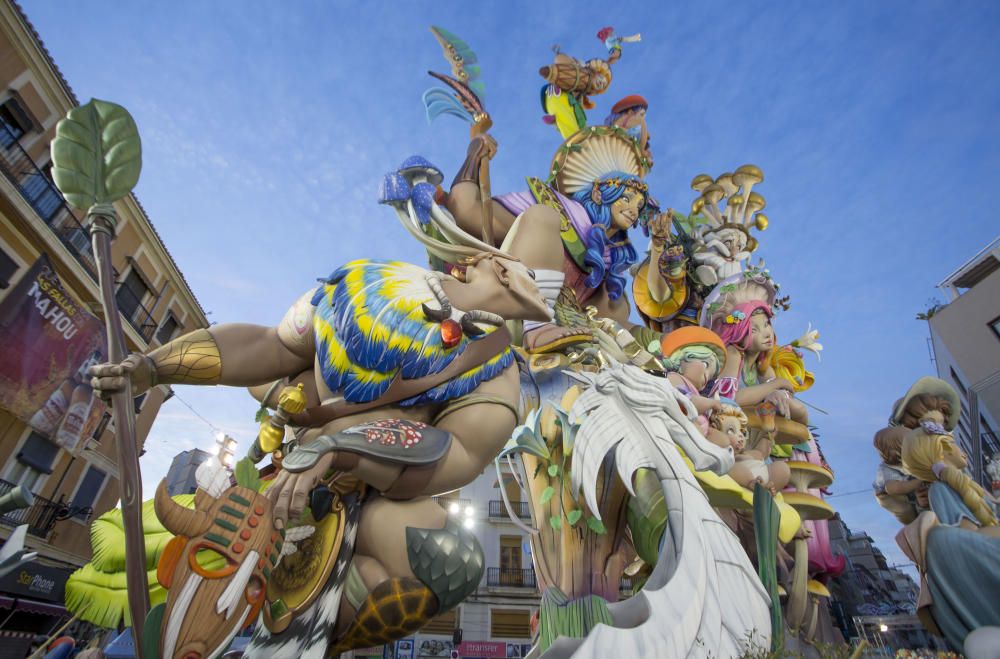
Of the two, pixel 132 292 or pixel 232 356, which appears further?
pixel 132 292

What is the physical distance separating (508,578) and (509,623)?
3.18 ft

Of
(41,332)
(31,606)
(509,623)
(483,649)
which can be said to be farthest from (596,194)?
(509,623)

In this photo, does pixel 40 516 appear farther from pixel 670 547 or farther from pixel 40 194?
pixel 670 547

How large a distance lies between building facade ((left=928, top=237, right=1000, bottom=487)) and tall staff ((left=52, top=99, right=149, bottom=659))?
1382 centimetres

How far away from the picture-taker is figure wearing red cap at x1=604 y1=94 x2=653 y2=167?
5492mm

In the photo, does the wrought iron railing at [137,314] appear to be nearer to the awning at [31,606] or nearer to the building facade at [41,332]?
the building facade at [41,332]

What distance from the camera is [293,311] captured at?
2139 mm

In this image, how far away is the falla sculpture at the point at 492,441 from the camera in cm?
153

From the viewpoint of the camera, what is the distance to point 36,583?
25.9 ft

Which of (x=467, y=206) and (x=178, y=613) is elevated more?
(x=467, y=206)

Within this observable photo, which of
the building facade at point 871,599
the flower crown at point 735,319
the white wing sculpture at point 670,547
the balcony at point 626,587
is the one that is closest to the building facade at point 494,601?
the balcony at point 626,587

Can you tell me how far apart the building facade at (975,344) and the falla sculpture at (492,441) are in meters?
9.11

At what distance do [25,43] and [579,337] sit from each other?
9.68m

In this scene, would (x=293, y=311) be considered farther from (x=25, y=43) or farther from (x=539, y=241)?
(x=25, y=43)
